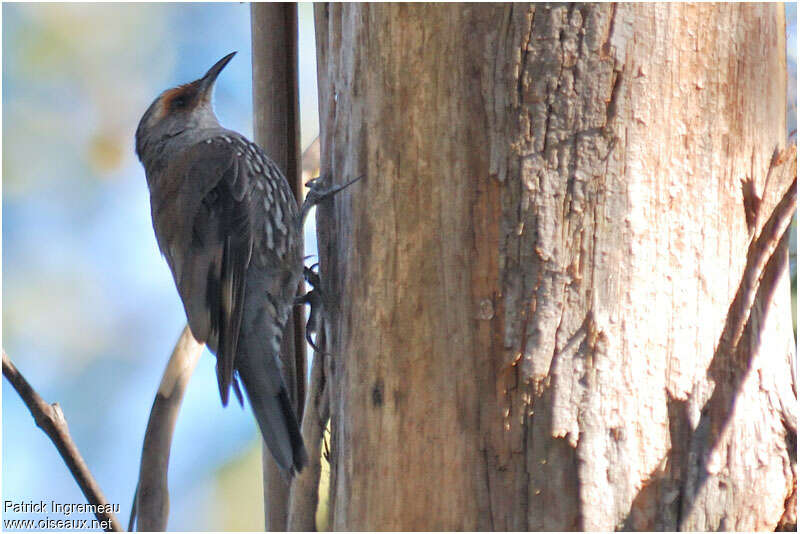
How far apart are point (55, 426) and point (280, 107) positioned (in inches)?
46.0

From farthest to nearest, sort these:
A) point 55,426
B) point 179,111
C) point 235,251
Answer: point 179,111 → point 235,251 → point 55,426

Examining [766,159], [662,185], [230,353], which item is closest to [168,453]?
[230,353]

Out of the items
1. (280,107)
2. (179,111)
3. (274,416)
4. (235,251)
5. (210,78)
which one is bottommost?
(274,416)

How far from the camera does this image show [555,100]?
1491 millimetres

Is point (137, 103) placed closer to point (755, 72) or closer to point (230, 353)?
point (230, 353)

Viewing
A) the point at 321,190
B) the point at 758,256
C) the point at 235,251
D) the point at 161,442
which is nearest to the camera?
the point at 758,256

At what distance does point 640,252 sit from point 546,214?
0.58 ft

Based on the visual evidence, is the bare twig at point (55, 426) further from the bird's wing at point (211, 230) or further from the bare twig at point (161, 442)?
the bird's wing at point (211, 230)

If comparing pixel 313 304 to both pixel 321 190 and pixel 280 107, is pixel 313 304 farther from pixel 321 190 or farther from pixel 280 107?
pixel 280 107

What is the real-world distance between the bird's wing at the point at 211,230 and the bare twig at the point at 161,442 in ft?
0.53

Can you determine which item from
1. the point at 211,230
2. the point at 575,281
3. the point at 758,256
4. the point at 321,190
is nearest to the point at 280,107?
the point at 211,230

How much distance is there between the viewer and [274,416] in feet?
7.04

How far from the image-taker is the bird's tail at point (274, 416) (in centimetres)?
206

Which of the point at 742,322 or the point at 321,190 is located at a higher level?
the point at 321,190
